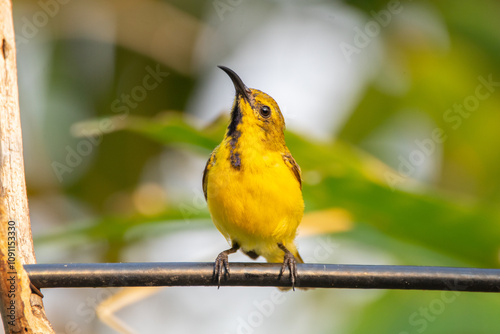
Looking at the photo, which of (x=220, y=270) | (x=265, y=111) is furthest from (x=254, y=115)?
(x=220, y=270)

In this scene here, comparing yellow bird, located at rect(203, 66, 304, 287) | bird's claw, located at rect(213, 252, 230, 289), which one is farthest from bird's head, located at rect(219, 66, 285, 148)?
bird's claw, located at rect(213, 252, 230, 289)

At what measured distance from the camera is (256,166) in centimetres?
425

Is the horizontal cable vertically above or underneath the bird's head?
underneath

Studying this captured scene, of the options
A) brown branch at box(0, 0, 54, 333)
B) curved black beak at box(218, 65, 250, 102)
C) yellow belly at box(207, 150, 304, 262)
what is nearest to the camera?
brown branch at box(0, 0, 54, 333)

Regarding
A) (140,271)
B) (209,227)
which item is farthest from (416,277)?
(209,227)

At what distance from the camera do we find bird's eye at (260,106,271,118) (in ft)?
15.3

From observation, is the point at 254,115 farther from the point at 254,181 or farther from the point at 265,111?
the point at 254,181

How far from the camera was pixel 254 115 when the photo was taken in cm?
462

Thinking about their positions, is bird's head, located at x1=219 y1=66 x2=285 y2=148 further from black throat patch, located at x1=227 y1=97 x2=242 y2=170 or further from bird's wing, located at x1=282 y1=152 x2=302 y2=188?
bird's wing, located at x1=282 y1=152 x2=302 y2=188

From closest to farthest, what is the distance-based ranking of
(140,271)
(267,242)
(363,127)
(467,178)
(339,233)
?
(140,271)
(267,242)
(339,233)
(467,178)
(363,127)

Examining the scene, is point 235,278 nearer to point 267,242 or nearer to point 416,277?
point 416,277

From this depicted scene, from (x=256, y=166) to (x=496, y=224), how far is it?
196 centimetres

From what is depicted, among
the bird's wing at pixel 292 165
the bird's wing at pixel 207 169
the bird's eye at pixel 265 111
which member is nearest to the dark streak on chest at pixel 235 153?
the bird's wing at pixel 207 169

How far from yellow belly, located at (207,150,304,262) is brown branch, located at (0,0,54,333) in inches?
62.8
